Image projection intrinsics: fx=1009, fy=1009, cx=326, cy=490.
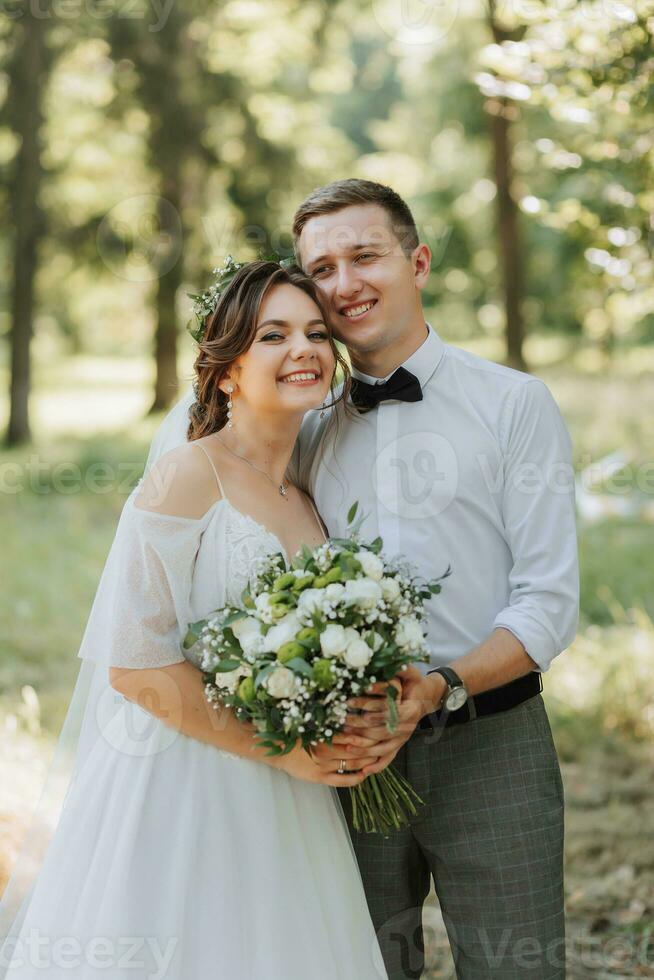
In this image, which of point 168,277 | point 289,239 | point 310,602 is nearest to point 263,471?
point 310,602

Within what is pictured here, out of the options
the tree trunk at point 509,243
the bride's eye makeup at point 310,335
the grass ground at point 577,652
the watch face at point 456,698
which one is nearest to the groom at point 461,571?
the watch face at point 456,698

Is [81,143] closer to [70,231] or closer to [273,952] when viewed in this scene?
[70,231]

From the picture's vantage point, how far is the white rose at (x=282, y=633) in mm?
2305

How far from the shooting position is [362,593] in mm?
2303

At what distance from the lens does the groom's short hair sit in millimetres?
2914

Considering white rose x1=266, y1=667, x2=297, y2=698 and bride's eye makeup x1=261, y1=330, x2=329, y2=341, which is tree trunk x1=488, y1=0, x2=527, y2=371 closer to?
bride's eye makeup x1=261, y1=330, x2=329, y2=341

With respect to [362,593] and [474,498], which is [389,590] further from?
[474,498]

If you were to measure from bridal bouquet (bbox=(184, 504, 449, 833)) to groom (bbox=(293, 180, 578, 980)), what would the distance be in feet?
0.74

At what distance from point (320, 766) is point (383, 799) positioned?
28cm

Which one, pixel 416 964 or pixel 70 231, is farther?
pixel 70 231

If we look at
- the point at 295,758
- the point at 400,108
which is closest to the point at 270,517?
the point at 295,758

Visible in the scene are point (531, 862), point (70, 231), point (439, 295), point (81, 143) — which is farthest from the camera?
point (439, 295)

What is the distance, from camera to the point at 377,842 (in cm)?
285

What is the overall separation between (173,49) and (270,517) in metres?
12.3
